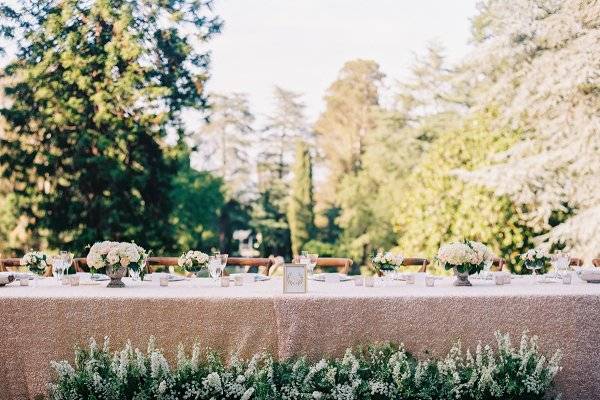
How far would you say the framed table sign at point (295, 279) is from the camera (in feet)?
9.23

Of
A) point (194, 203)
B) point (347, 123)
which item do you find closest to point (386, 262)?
point (194, 203)

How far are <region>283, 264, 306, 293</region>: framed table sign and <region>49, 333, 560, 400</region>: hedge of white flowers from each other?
0.94 feet

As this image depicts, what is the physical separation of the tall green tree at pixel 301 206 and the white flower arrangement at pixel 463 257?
1636 cm

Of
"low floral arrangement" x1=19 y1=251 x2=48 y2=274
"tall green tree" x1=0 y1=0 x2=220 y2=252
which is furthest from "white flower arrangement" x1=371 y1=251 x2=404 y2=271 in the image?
"tall green tree" x1=0 y1=0 x2=220 y2=252

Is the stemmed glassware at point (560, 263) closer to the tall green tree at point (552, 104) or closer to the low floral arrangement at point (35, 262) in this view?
the low floral arrangement at point (35, 262)

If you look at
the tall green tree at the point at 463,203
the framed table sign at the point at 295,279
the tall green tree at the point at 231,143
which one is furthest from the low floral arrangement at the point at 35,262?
the tall green tree at the point at 231,143

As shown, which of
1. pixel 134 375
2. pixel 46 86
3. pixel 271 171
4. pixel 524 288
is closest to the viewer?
pixel 134 375

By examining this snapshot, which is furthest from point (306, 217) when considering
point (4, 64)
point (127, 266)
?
point (127, 266)

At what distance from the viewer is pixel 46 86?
11812mm

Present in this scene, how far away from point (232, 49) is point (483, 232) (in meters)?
11.4

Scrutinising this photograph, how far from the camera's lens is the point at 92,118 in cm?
1195

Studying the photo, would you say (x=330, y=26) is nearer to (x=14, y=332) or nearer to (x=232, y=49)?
(x=232, y=49)

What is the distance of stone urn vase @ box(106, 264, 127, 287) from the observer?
3.01 metres

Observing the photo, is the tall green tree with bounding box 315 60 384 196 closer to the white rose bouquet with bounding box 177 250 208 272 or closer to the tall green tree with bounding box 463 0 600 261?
the tall green tree with bounding box 463 0 600 261
